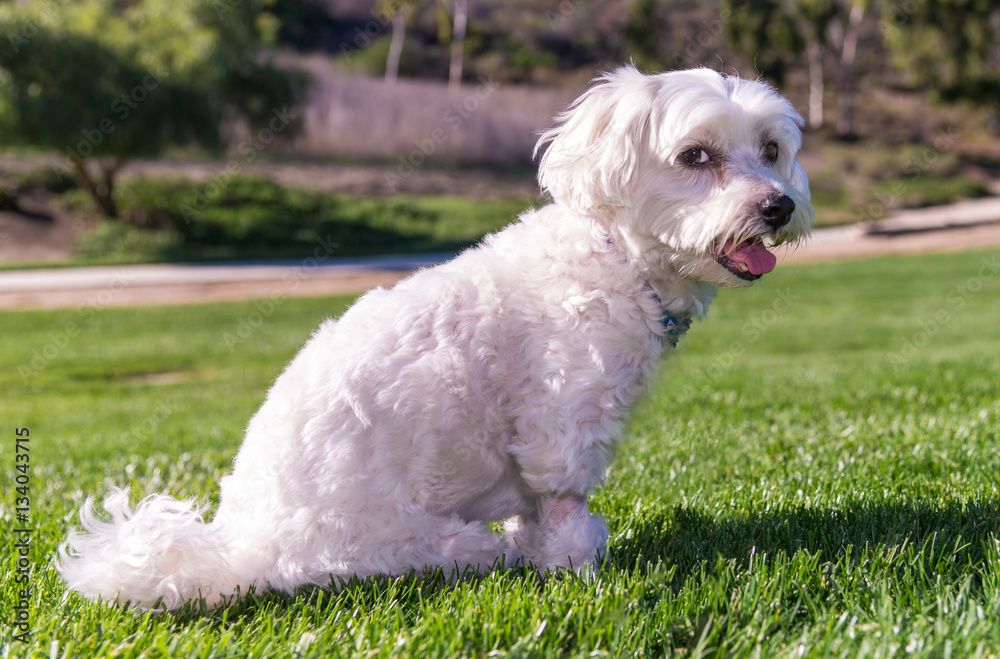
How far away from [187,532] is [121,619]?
1.05 ft

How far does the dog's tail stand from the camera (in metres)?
2.75

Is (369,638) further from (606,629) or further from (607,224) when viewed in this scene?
(607,224)

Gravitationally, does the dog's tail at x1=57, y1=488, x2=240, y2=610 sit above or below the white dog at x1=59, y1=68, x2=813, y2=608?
below

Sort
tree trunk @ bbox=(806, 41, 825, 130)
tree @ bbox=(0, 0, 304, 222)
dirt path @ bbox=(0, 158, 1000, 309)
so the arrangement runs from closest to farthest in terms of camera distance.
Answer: dirt path @ bbox=(0, 158, 1000, 309) < tree @ bbox=(0, 0, 304, 222) < tree trunk @ bbox=(806, 41, 825, 130)

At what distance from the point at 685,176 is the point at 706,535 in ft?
4.62

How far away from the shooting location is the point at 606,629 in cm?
250

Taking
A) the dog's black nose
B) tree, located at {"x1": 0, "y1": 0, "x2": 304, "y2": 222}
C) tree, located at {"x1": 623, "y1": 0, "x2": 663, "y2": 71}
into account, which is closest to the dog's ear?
the dog's black nose

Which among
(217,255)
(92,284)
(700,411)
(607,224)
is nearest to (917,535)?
(607,224)

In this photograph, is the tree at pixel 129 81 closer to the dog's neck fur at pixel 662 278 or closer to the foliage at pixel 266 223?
the foliage at pixel 266 223

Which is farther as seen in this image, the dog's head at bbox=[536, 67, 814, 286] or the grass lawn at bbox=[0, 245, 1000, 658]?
the dog's head at bbox=[536, 67, 814, 286]

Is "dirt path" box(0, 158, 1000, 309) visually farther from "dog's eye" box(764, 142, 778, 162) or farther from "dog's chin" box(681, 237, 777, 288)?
"dog's chin" box(681, 237, 777, 288)

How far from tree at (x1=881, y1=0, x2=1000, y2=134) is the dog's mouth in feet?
160

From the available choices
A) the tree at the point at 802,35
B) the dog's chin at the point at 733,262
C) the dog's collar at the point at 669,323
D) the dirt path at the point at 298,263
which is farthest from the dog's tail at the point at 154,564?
the tree at the point at 802,35

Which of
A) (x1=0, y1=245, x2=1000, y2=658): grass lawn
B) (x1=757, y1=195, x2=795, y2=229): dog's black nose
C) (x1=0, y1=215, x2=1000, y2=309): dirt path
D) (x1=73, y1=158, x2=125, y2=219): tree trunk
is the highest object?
(x1=757, y1=195, x2=795, y2=229): dog's black nose
